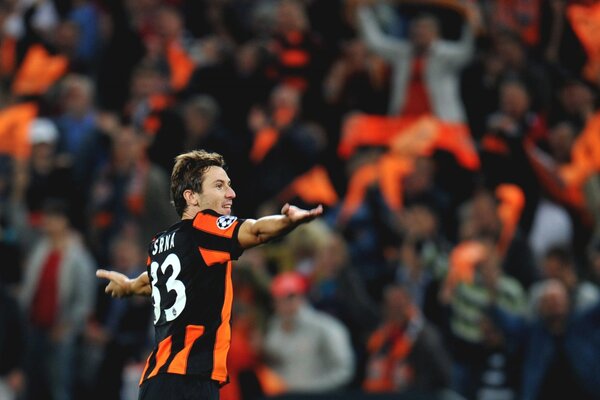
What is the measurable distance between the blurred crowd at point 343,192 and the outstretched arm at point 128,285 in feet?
11.4

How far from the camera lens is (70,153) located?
11.9m

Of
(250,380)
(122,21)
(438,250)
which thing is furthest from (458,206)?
(122,21)

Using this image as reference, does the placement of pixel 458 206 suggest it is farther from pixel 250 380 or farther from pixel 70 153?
pixel 70 153

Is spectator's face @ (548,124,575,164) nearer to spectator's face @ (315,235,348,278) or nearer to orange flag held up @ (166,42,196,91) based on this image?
spectator's face @ (315,235,348,278)

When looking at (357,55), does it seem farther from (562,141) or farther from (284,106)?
(562,141)

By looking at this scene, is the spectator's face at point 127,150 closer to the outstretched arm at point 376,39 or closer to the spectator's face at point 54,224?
the spectator's face at point 54,224

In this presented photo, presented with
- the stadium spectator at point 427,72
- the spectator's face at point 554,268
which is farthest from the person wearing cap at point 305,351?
the stadium spectator at point 427,72

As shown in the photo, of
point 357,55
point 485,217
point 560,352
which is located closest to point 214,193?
point 560,352

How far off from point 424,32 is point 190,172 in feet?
20.2

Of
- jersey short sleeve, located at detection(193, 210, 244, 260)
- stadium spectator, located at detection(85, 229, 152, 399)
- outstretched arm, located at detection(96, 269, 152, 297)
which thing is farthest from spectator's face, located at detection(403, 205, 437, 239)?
jersey short sleeve, located at detection(193, 210, 244, 260)

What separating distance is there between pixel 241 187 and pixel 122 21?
287 cm

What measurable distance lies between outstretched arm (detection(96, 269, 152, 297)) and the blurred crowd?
11.4 feet

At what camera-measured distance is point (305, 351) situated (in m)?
10.4

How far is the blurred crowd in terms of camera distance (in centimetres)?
1033
